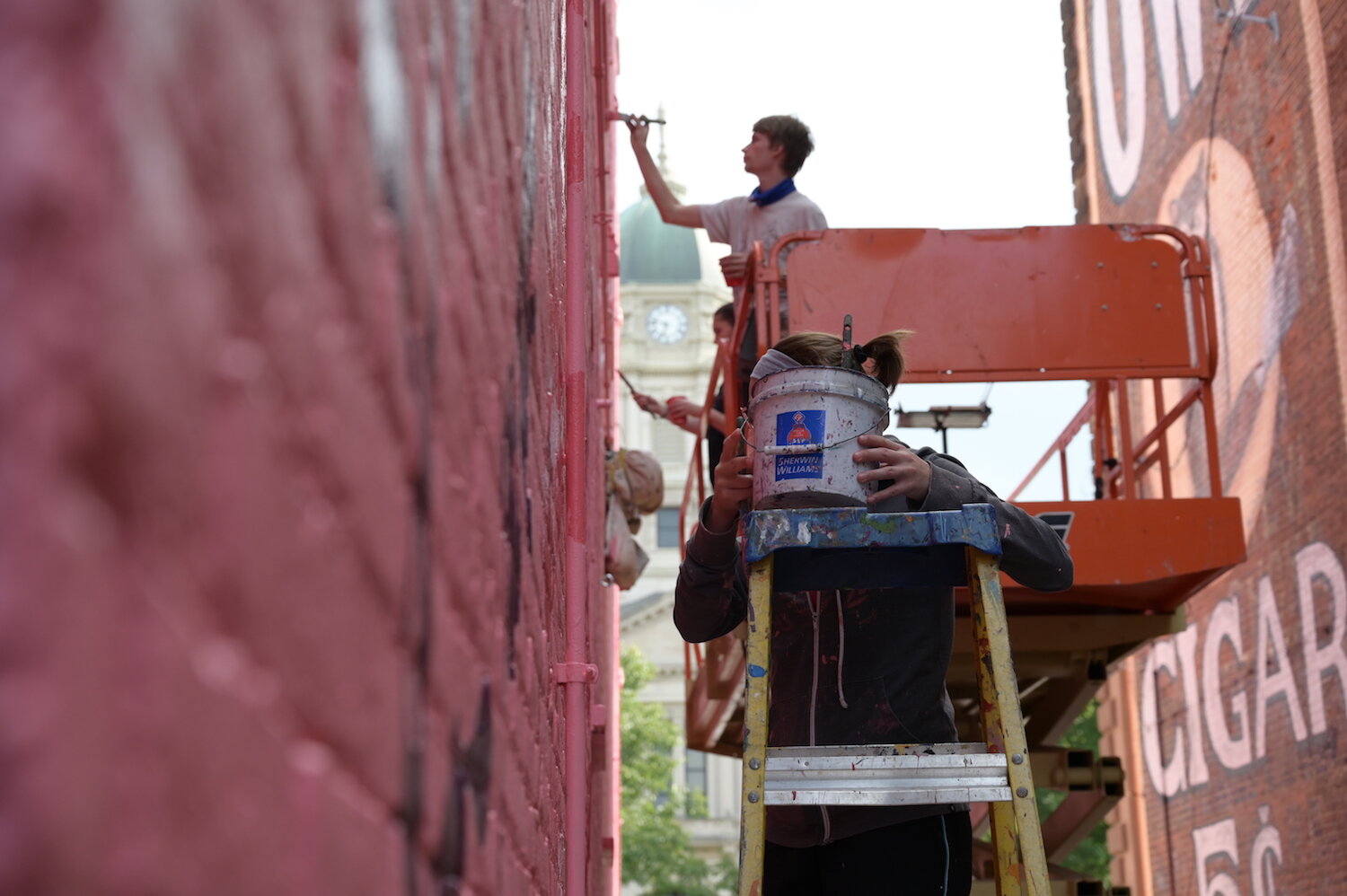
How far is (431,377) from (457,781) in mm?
401

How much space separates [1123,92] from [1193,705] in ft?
19.9

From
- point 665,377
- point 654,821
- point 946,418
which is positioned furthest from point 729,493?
point 665,377

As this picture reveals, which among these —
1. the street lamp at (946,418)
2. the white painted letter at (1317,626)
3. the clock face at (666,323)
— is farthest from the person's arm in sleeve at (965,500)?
the clock face at (666,323)

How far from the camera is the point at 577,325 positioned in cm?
347

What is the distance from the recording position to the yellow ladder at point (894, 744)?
264 cm

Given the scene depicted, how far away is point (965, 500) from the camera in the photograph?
294 centimetres

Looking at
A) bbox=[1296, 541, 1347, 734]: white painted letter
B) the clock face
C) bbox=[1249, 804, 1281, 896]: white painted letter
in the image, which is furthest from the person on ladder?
the clock face

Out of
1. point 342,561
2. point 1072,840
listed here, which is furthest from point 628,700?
point 342,561

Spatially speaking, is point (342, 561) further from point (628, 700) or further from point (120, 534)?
point (628, 700)

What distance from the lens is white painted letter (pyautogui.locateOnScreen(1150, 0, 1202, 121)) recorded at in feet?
38.7

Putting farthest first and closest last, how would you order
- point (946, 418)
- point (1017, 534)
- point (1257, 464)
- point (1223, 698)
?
point (1223, 698) < point (1257, 464) < point (946, 418) < point (1017, 534)

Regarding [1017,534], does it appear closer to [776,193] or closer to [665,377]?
[776,193]

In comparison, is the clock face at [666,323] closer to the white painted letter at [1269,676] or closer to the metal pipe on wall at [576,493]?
the white painted letter at [1269,676]

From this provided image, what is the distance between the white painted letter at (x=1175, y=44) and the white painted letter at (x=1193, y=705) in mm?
4566
